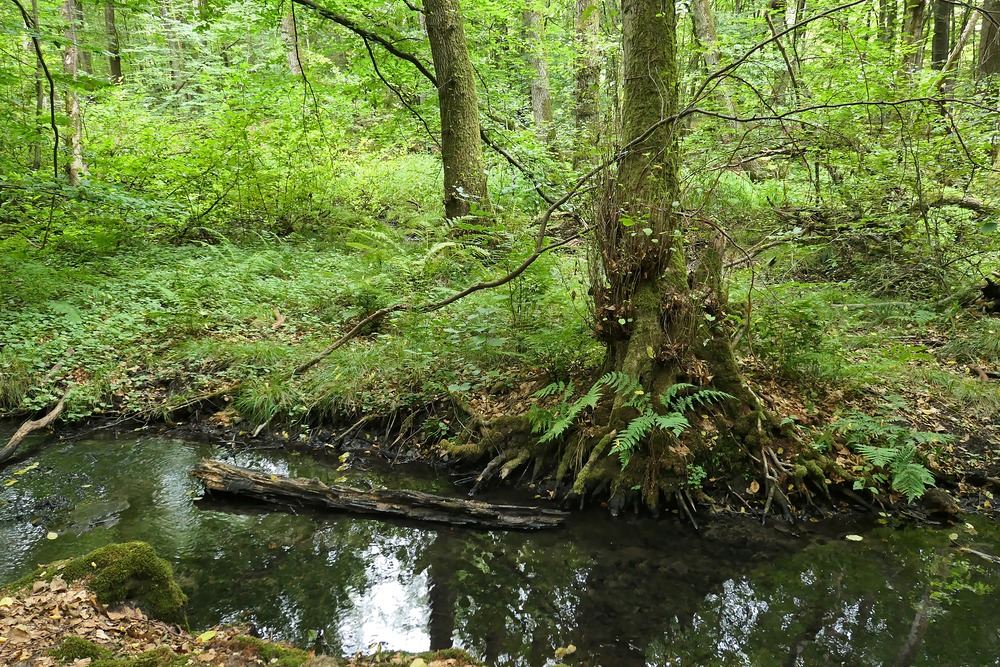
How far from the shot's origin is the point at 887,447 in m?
5.14

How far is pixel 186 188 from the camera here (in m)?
11.5

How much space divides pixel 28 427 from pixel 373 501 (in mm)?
4561

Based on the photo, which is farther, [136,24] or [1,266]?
[136,24]

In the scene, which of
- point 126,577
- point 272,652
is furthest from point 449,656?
point 126,577

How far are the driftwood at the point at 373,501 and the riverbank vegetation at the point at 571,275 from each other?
1.81ft

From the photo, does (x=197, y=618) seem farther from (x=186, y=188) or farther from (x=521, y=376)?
(x=186, y=188)

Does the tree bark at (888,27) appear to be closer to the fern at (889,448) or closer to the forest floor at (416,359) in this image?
the forest floor at (416,359)

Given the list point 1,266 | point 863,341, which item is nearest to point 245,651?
point 863,341

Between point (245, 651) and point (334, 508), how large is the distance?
7.08 feet

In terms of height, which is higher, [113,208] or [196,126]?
[196,126]

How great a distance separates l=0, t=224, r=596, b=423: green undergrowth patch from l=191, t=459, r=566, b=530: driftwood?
149cm

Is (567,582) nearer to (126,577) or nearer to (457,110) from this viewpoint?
(126,577)

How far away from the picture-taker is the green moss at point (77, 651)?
111 inches

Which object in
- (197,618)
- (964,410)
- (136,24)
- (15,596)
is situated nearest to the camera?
(15,596)
